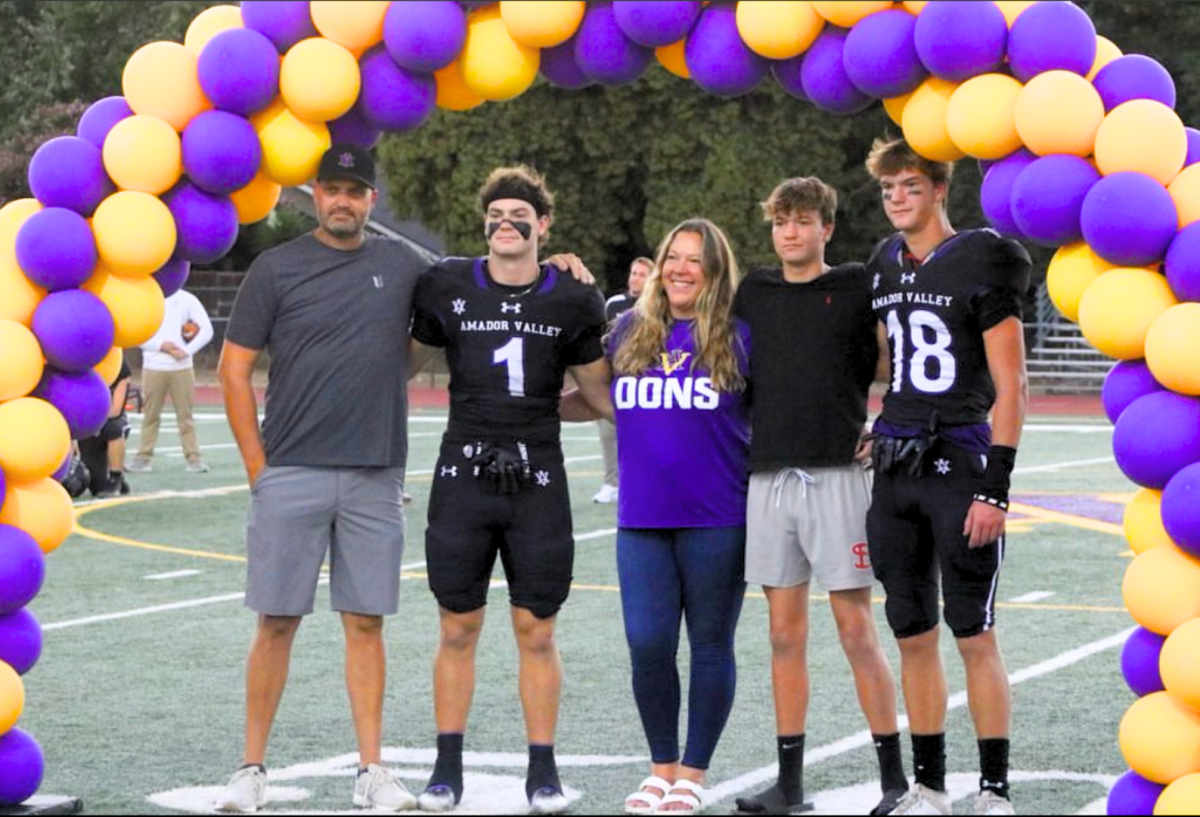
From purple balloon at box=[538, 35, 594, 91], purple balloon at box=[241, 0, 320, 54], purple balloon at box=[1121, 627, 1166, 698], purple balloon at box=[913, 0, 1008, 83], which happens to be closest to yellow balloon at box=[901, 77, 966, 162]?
purple balloon at box=[913, 0, 1008, 83]

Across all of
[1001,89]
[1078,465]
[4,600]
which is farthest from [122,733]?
[1078,465]

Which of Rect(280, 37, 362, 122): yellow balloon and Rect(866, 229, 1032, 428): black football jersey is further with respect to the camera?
Rect(280, 37, 362, 122): yellow balloon

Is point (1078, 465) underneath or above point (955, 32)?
underneath

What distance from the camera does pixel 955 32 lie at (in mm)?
6094

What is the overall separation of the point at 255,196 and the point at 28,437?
45.1 inches

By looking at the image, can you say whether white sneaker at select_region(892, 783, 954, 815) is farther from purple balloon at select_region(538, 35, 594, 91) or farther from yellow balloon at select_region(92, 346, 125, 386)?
yellow balloon at select_region(92, 346, 125, 386)

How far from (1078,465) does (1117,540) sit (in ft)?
20.9

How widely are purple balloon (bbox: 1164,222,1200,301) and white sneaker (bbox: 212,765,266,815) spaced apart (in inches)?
130

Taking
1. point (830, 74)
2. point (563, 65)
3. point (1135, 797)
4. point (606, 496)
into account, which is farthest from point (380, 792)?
point (606, 496)

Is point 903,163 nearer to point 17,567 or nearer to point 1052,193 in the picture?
point 1052,193

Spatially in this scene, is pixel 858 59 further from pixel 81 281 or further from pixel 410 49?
pixel 81 281

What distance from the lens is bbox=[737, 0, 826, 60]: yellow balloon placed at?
20.9ft

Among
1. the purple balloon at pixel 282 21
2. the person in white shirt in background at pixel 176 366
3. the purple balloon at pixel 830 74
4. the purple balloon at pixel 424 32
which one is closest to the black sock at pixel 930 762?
the purple balloon at pixel 830 74

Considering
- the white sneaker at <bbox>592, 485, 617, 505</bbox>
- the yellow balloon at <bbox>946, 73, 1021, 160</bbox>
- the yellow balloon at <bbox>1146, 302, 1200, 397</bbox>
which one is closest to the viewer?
the yellow balloon at <bbox>1146, 302, 1200, 397</bbox>
